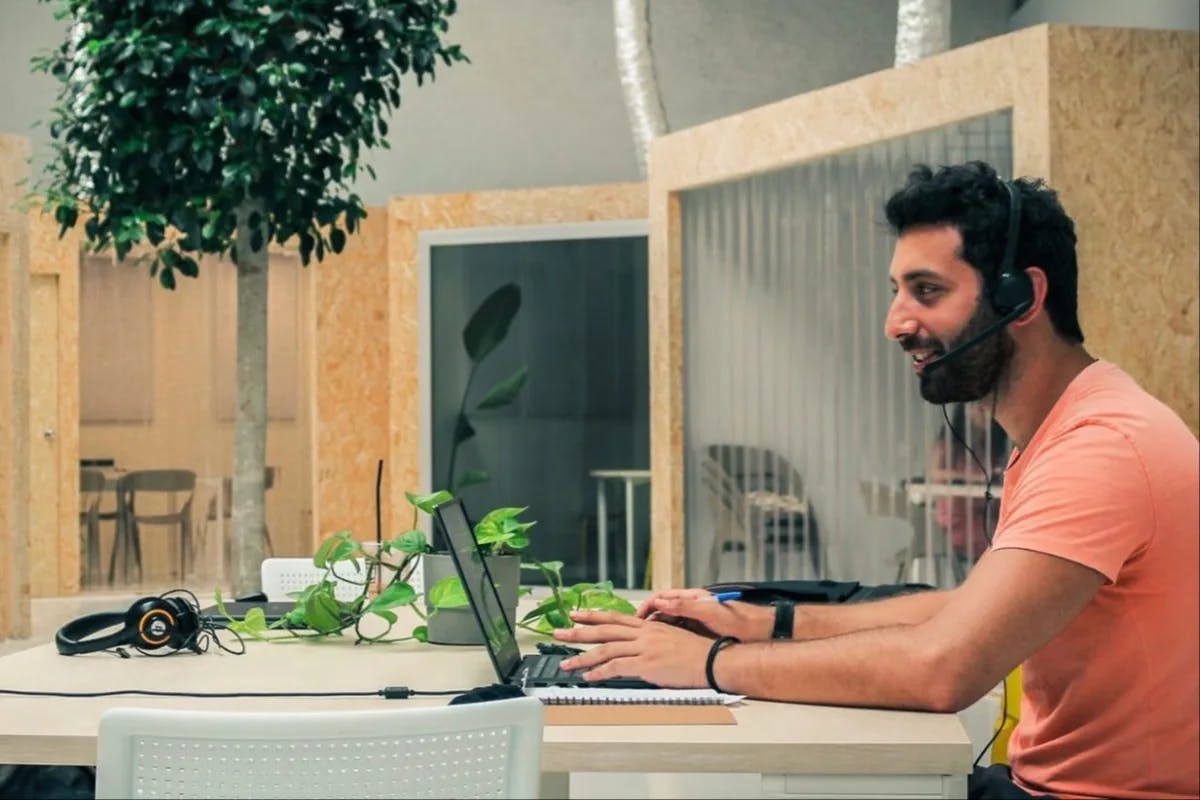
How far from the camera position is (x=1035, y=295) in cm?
190

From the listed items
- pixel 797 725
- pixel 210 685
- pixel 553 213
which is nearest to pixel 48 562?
pixel 553 213

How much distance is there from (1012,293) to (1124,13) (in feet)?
23.9

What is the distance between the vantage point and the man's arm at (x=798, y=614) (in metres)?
2.16

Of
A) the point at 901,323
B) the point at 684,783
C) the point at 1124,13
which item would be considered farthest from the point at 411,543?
the point at 1124,13

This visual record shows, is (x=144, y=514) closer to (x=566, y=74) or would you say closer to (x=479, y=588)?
(x=566, y=74)

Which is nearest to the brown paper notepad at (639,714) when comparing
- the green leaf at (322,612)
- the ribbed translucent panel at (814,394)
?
the green leaf at (322,612)

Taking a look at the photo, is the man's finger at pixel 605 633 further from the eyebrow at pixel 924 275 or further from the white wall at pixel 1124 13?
the white wall at pixel 1124 13

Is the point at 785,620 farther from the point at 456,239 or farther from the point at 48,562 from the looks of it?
the point at 48,562

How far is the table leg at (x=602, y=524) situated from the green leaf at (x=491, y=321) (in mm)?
969

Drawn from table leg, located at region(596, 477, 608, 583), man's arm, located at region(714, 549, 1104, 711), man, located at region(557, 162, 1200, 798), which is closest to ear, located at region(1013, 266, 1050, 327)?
man, located at region(557, 162, 1200, 798)

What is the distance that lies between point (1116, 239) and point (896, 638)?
121 inches

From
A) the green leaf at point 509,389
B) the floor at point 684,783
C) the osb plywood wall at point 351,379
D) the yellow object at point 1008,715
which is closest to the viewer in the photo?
the yellow object at point 1008,715

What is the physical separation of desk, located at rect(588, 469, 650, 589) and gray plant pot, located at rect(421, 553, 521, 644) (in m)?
5.51

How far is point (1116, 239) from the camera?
449 centimetres
